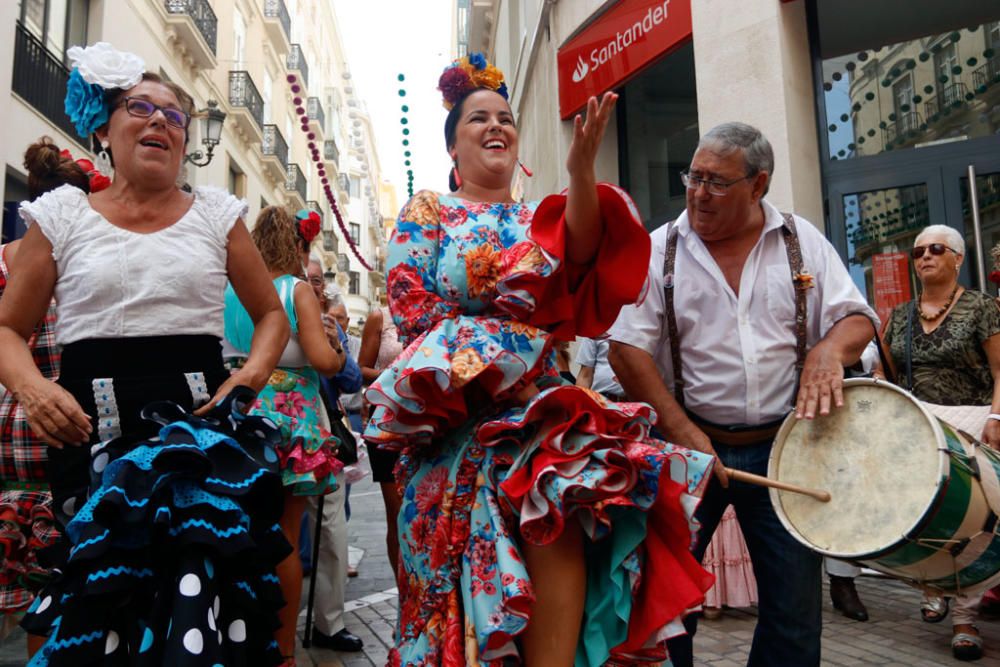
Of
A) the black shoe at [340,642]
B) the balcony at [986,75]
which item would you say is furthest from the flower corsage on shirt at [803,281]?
the balcony at [986,75]

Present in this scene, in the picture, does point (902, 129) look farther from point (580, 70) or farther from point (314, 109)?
point (314, 109)

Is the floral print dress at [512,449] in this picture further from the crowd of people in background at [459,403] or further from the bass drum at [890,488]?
the bass drum at [890,488]

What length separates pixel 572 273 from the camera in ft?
8.21

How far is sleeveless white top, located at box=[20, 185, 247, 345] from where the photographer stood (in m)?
2.53

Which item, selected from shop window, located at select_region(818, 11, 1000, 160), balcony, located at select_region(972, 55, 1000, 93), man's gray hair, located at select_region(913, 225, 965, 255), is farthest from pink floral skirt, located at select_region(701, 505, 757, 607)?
balcony, located at select_region(972, 55, 1000, 93)

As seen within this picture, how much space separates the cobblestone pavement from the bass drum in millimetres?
1598

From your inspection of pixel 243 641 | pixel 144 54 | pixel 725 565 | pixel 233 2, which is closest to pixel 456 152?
pixel 243 641

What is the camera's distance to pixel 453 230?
2.56 m

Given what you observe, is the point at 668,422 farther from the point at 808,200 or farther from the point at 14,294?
the point at 808,200

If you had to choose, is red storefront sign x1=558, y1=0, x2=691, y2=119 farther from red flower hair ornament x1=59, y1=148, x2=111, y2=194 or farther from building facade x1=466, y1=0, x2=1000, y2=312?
red flower hair ornament x1=59, y1=148, x2=111, y2=194

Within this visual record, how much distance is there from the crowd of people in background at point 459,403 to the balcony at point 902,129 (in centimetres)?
585

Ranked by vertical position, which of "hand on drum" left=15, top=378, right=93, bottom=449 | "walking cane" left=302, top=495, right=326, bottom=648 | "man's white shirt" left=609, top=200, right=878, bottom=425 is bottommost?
"walking cane" left=302, top=495, right=326, bottom=648


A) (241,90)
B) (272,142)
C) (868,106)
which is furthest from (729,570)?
(272,142)

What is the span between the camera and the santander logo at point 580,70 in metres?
11.3
